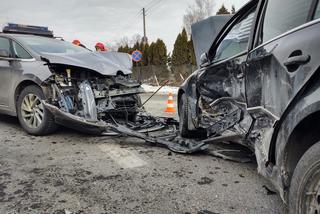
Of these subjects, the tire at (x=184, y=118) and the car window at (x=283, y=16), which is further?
the tire at (x=184, y=118)

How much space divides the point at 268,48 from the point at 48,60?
10.2ft

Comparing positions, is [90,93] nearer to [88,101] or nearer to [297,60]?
[88,101]

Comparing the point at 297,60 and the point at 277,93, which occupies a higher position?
A: the point at 297,60

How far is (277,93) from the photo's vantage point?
5.90ft

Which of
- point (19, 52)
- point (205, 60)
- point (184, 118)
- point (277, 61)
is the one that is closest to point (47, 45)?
point (19, 52)

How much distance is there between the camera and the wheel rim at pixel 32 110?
418 centimetres

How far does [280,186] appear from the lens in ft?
5.53

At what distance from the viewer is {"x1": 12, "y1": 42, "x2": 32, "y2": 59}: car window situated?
4.34 metres

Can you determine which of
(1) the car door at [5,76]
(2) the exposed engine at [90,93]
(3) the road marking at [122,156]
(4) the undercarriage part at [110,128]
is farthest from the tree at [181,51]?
(3) the road marking at [122,156]

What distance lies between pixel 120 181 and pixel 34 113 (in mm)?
2227

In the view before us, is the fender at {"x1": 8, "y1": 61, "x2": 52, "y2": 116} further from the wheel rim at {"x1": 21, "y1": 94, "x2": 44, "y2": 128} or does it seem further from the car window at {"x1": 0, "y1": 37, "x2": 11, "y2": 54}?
the car window at {"x1": 0, "y1": 37, "x2": 11, "y2": 54}

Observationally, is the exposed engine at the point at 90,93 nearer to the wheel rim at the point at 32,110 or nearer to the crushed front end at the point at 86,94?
the crushed front end at the point at 86,94

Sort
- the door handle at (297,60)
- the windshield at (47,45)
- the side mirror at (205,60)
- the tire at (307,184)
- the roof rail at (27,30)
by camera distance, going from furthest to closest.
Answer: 1. the roof rail at (27,30)
2. the windshield at (47,45)
3. the side mirror at (205,60)
4. the door handle at (297,60)
5. the tire at (307,184)

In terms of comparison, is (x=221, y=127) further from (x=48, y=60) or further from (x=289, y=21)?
(x=48, y=60)
